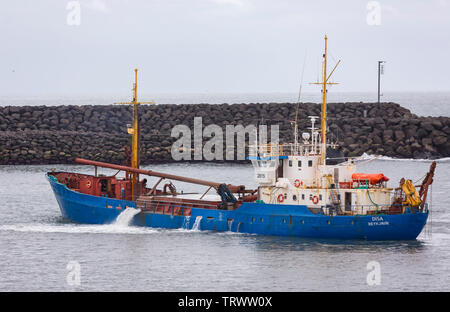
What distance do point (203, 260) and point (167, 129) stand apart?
50676 mm

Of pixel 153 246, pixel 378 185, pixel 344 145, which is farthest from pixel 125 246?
pixel 344 145

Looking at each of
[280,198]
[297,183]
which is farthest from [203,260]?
[297,183]

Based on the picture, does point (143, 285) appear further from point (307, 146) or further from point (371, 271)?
point (307, 146)

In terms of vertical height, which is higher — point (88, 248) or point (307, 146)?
point (307, 146)

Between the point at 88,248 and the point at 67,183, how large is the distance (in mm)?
9814

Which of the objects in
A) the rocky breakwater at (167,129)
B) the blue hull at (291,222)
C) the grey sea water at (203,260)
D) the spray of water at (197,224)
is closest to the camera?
the grey sea water at (203,260)

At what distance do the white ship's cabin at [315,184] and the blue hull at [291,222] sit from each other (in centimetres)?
52

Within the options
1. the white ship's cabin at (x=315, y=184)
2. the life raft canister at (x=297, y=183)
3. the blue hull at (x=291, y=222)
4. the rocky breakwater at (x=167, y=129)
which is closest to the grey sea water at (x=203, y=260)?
the blue hull at (x=291, y=222)

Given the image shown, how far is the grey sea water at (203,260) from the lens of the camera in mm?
34531

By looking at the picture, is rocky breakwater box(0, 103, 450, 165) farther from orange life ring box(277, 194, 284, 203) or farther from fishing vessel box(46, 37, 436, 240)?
orange life ring box(277, 194, 284, 203)

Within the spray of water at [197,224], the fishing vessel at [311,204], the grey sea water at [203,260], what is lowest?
the grey sea water at [203,260]

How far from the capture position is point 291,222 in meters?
40.5

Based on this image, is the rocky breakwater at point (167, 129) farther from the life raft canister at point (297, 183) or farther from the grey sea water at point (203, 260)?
the life raft canister at point (297, 183)

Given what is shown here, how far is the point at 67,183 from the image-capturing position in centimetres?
5009
